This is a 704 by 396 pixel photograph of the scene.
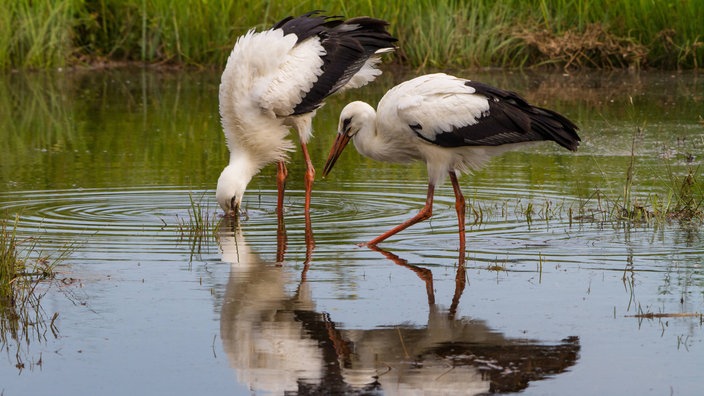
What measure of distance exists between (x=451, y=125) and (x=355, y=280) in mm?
1551

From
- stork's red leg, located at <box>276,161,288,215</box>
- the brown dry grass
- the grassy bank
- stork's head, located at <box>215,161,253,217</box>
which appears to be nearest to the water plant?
stork's head, located at <box>215,161,253,217</box>

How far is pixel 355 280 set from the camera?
6488 millimetres

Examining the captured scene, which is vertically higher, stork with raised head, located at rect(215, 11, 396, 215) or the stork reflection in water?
stork with raised head, located at rect(215, 11, 396, 215)

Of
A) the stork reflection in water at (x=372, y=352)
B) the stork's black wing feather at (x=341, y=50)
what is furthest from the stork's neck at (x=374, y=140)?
the stork reflection in water at (x=372, y=352)

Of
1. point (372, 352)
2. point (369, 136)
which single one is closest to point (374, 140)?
point (369, 136)

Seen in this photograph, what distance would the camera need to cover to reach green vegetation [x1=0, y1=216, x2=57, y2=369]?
540 cm

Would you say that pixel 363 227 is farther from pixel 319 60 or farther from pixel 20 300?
pixel 20 300

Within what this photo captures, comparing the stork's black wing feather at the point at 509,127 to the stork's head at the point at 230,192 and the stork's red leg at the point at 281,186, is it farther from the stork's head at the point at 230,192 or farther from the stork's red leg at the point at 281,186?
the stork's red leg at the point at 281,186

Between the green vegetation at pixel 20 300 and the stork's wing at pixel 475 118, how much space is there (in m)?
2.45

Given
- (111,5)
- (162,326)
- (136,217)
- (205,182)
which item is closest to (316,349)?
(162,326)

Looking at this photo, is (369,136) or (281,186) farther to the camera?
(281,186)

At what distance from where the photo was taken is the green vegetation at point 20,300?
17.7 ft

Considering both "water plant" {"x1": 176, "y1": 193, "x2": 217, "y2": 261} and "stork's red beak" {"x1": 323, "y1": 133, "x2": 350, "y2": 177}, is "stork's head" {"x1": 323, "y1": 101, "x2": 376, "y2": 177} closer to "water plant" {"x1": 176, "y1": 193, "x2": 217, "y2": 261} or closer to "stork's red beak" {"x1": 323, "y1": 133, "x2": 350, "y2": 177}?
"stork's red beak" {"x1": 323, "y1": 133, "x2": 350, "y2": 177}

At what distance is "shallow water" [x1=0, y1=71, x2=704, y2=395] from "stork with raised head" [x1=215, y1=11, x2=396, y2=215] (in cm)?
40
